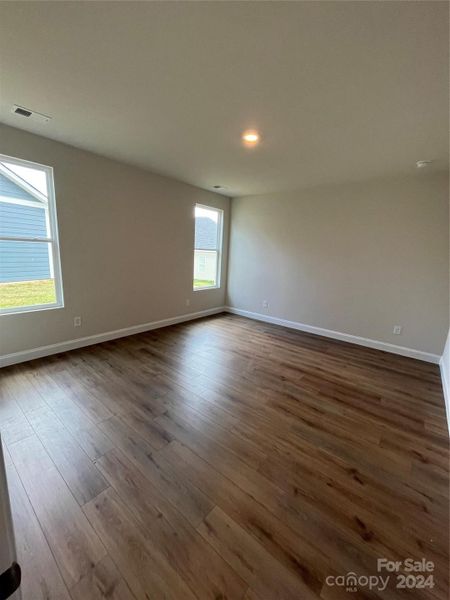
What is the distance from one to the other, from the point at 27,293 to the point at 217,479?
2866mm

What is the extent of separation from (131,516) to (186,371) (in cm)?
160

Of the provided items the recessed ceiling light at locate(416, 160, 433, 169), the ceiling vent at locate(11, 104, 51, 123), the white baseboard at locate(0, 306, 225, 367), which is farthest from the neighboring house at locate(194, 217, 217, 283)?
the recessed ceiling light at locate(416, 160, 433, 169)

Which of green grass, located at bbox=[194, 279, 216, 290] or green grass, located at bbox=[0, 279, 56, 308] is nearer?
green grass, located at bbox=[0, 279, 56, 308]

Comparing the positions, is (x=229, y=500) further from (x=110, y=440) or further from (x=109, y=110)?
(x=109, y=110)

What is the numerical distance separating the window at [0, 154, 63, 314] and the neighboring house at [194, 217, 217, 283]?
239 cm

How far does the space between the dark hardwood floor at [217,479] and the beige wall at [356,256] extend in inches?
44.1

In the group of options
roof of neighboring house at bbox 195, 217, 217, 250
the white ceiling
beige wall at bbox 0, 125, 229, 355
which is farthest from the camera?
roof of neighboring house at bbox 195, 217, 217, 250

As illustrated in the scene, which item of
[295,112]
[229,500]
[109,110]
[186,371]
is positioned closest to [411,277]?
[295,112]

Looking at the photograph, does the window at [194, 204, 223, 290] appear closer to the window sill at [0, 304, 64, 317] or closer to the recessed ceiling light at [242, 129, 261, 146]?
the recessed ceiling light at [242, 129, 261, 146]

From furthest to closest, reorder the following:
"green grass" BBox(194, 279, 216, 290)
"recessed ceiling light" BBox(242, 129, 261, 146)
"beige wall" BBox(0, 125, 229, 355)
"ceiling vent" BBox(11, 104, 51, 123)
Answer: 1. "green grass" BBox(194, 279, 216, 290)
2. "beige wall" BBox(0, 125, 229, 355)
3. "recessed ceiling light" BBox(242, 129, 261, 146)
4. "ceiling vent" BBox(11, 104, 51, 123)

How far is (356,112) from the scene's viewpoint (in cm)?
194

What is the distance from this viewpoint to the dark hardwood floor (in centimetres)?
112

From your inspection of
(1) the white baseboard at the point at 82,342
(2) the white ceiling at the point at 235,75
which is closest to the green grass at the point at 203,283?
(1) the white baseboard at the point at 82,342

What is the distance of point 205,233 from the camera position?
500cm
